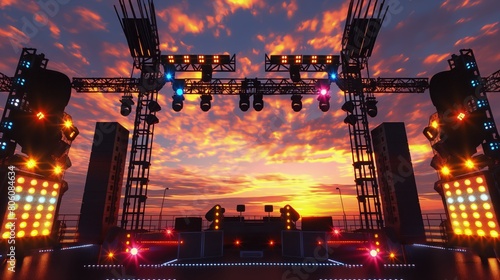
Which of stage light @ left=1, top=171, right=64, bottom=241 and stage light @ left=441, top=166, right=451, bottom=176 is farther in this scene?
stage light @ left=441, top=166, right=451, bottom=176

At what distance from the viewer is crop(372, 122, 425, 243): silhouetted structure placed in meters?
15.9

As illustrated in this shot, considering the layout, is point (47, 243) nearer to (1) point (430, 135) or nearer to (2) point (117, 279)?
(2) point (117, 279)

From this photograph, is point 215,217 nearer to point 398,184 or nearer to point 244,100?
point 244,100

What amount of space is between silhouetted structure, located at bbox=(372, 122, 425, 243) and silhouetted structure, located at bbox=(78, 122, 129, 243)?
18.5 meters

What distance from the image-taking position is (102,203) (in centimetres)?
1491

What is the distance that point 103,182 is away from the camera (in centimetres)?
1528

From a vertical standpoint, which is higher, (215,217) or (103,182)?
(103,182)

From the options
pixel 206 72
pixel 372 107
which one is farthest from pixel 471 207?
pixel 206 72

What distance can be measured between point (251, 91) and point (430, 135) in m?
Answer: 8.97

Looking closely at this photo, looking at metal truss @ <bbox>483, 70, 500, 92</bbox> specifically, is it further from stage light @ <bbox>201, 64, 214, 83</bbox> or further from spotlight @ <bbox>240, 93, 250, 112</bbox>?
stage light @ <bbox>201, 64, 214, 83</bbox>

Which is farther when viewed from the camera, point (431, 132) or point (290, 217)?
point (290, 217)

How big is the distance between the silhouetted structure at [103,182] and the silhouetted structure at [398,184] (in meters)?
18.5

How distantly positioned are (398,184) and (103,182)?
65.4 ft

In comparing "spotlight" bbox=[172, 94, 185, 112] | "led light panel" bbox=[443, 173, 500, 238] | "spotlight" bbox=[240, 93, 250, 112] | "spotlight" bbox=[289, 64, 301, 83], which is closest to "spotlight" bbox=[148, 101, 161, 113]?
"spotlight" bbox=[172, 94, 185, 112]
